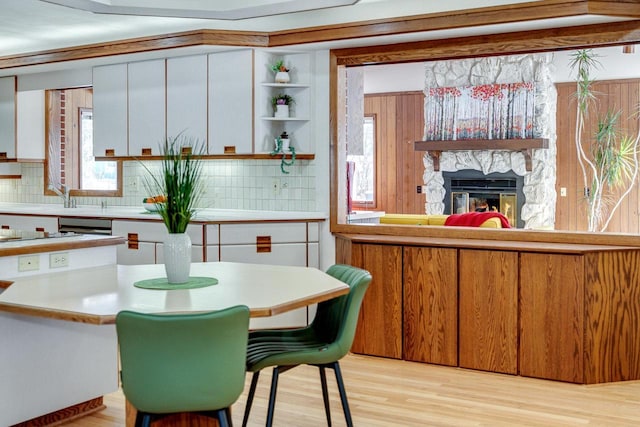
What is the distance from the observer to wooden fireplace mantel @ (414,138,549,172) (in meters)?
8.13

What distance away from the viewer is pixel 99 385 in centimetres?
361

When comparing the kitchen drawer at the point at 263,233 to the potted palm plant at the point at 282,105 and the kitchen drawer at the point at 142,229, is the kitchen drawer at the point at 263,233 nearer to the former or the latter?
the kitchen drawer at the point at 142,229

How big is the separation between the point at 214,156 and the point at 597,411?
3299 millimetres

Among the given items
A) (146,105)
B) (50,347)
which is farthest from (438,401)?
(146,105)

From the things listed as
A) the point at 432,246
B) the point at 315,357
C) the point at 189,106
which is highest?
the point at 189,106

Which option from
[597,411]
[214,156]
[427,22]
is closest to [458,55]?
[427,22]

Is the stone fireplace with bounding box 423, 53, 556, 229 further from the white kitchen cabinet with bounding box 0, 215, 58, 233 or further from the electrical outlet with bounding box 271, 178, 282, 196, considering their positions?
the white kitchen cabinet with bounding box 0, 215, 58, 233

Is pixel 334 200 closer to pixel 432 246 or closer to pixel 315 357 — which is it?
pixel 432 246

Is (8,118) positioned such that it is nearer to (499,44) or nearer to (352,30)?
(352,30)

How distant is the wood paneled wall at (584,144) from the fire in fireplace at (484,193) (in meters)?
0.47

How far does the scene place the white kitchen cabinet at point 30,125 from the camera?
6.82 metres

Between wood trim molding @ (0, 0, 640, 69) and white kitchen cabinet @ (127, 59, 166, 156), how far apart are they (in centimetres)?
→ 28

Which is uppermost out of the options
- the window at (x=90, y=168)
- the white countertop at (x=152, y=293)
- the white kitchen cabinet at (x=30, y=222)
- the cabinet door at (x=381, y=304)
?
→ the window at (x=90, y=168)

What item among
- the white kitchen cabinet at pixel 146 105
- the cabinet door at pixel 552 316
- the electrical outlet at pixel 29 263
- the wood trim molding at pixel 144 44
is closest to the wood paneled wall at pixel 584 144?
the cabinet door at pixel 552 316
